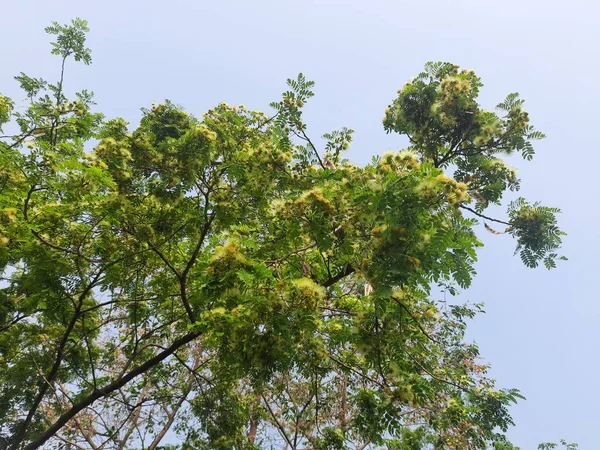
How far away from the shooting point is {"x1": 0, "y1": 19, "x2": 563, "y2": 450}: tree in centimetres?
351

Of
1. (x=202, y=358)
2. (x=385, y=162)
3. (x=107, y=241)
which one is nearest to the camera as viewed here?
(x=385, y=162)

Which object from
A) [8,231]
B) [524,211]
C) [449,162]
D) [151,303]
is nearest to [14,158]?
[8,231]

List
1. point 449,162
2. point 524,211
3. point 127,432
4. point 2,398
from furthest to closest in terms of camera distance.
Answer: point 127,432, point 2,398, point 449,162, point 524,211

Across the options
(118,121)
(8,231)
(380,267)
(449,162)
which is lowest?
(380,267)

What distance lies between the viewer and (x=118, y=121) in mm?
5496

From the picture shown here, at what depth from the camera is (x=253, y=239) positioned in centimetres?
480

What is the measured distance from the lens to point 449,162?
607cm

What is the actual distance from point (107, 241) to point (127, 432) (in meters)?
6.54

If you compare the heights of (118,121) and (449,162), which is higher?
(118,121)

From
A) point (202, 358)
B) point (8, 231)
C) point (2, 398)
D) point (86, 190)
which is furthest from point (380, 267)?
point (202, 358)

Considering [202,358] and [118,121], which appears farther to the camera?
[202,358]

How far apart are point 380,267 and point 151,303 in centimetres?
423

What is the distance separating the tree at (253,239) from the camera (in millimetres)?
3506

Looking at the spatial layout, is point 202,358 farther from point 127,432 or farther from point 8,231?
point 8,231
